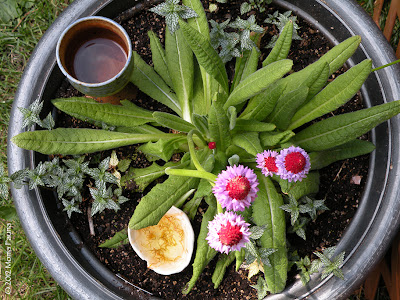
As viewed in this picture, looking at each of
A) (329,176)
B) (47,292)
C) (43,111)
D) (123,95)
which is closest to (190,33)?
(123,95)

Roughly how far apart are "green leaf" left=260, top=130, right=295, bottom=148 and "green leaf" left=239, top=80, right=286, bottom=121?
60mm

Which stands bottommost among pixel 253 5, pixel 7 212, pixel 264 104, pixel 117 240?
pixel 7 212

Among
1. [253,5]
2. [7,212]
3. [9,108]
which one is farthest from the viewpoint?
[9,108]

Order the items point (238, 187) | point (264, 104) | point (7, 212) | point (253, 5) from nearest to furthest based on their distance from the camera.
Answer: point (238, 187), point (264, 104), point (253, 5), point (7, 212)

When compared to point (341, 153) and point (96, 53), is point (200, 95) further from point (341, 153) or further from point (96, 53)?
point (341, 153)

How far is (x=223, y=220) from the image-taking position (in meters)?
1.07

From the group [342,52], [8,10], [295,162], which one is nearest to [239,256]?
[295,162]

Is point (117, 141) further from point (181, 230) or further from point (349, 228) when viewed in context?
point (349, 228)

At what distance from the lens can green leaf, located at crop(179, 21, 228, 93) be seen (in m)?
1.17

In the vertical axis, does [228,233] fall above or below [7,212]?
above

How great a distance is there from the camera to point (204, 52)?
4.01ft

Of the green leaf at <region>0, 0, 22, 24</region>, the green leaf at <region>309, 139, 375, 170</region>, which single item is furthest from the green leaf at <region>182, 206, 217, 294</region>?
the green leaf at <region>0, 0, 22, 24</region>

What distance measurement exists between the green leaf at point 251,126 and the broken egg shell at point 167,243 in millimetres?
370

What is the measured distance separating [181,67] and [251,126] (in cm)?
36
